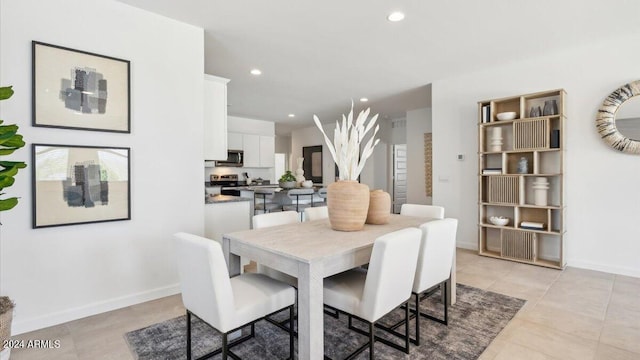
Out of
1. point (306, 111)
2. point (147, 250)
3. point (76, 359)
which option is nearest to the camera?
point (76, 359)

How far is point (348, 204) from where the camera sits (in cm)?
214

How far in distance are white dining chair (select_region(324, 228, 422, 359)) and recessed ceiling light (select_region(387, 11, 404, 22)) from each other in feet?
6.55

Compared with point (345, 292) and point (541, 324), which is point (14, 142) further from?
point (541, 324)

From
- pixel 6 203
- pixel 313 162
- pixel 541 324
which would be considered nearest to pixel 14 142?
pixel 6 203

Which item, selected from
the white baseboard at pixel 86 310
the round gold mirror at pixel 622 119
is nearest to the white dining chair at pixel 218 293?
the white baseboard at pixel 86 310

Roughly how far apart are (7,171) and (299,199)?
3.97m

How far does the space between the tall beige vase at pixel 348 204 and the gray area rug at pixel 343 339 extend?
759 millimetres

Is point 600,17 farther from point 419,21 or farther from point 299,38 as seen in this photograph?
point 299,38

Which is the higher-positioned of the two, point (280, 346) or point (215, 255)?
point (215, 255)

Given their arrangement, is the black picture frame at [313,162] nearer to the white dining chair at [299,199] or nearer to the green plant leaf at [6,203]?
the white dining chair at [299,199]

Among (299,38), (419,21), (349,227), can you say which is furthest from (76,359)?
(419,21)

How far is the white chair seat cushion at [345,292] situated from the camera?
5.79 ft

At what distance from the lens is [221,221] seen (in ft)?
11.6

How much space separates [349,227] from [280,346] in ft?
2.97
